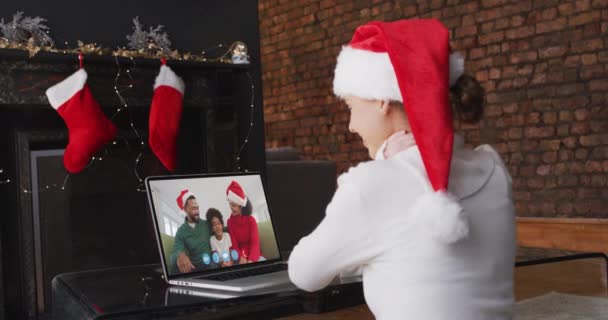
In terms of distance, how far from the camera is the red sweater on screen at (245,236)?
5.46 ft

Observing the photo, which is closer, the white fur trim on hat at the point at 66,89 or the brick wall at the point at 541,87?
the white fur trim on hat at the point at 66,89

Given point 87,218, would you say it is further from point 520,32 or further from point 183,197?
point 520,32

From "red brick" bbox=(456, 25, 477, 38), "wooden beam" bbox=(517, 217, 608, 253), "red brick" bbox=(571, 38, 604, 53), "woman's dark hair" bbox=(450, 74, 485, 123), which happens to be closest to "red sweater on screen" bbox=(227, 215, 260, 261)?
"woman's dark hair" bbox=(450, 74, 485, 123)

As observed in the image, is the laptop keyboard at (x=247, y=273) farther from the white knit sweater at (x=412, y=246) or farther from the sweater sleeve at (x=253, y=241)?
the white knit sweater at (x=412, y=246)

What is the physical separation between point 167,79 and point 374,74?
1.70 m

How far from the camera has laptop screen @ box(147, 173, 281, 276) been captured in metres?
1.56

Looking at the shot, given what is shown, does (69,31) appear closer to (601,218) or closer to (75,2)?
(75,2)

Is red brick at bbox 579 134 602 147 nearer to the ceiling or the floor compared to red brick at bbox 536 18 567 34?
nearer to the floor

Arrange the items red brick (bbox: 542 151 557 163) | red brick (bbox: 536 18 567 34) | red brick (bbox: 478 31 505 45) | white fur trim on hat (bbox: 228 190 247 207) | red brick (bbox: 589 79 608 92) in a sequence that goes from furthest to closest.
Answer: red brick (bbox: 478 31 505 45), red brick (bbox: 542 151 557 163), red brick (bbox: 536 18 567 34), red brick (bbox: 589 79 608 92), white fur trim on hat (bbox: 228 190 247 207)

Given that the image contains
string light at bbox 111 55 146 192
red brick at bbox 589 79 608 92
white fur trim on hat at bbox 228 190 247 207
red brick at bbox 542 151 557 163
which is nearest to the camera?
white fur trim on hat at bbox 228 190 247 207

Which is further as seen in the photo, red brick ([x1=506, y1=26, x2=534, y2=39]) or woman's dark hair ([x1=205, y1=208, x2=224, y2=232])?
red brick ([x1=506, y1=26, x2=534, y2=39])

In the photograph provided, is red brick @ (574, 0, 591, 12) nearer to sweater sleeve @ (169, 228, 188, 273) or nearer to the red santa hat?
the red santa hat

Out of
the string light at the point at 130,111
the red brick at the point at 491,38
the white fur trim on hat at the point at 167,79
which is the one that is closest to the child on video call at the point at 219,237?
the white fur trim on hat at the point at 167,79

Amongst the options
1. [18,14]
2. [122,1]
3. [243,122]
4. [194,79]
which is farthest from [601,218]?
[18,14]
